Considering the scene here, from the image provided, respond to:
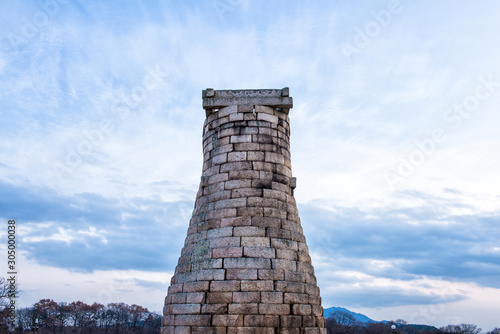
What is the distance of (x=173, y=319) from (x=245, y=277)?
2.01 metres

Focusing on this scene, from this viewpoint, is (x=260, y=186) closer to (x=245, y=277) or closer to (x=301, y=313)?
(x=245, y=277)

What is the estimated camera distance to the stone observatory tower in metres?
8.10

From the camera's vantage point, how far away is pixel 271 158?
992cm

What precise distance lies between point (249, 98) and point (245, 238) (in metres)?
4.03

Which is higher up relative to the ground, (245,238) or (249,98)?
(249,98)

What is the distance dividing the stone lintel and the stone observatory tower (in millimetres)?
28

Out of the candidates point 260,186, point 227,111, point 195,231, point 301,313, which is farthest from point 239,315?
point 227,111

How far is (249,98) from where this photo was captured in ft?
34.4

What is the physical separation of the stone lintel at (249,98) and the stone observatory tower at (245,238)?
0.09 feet

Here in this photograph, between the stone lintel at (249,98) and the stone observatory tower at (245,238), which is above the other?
the stone lintel at (249,98)

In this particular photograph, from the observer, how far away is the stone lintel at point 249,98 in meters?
10.5

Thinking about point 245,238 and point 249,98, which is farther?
point 249,98

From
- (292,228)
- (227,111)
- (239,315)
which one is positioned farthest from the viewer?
(227,111)

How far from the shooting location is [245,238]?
8742 millimetres
